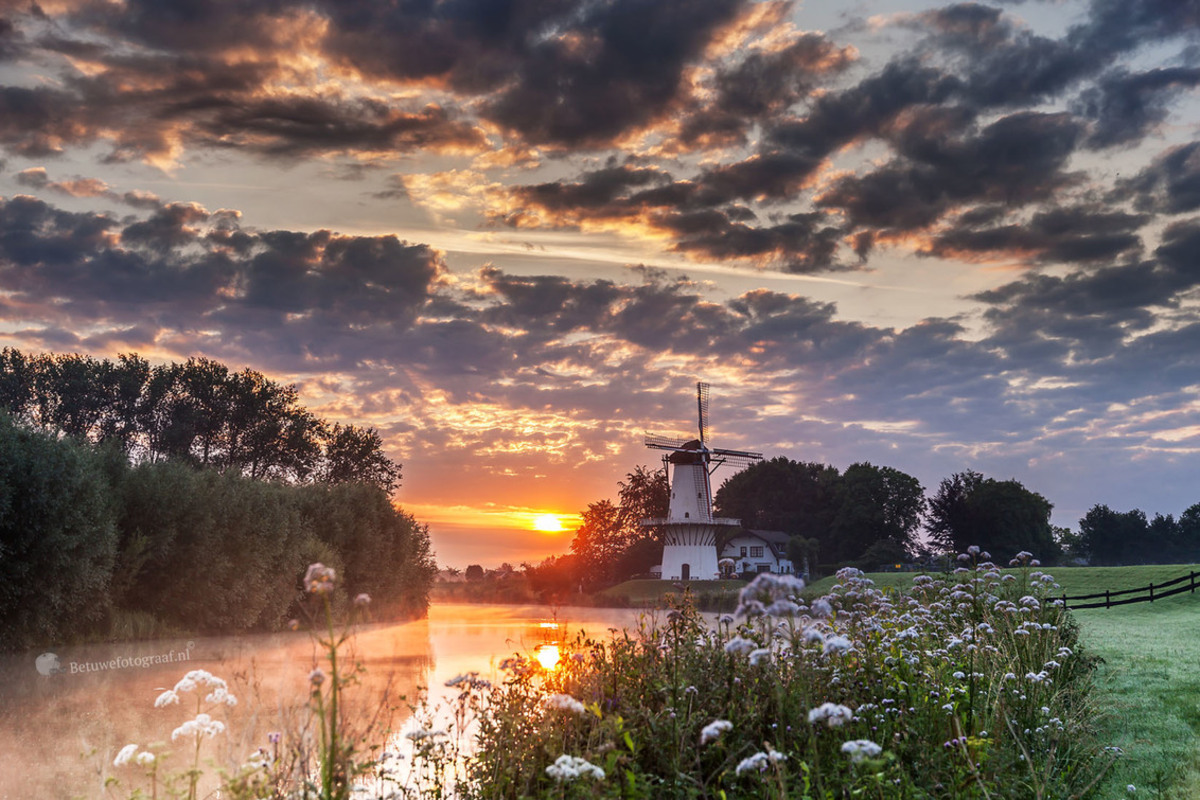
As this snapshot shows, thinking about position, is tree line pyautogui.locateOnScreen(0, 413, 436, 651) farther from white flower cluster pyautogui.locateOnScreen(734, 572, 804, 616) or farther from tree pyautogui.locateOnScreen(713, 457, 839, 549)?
tree pyautogui.locateOnScreen(713, 457, 839, 549)

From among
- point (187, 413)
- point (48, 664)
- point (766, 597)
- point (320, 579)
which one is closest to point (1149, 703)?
point (766, 597)

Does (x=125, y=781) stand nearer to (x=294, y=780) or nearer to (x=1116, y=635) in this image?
(x=294, y=780)

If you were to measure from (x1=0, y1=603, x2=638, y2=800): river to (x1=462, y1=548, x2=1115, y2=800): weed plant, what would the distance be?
39.6 inches

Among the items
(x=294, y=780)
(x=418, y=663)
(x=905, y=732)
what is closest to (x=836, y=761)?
(x=905, y=732)

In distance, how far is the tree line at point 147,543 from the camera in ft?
86.8

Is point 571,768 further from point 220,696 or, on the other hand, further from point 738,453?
point 738,453

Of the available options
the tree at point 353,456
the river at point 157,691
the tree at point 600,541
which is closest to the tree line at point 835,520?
the tree at point 600,541

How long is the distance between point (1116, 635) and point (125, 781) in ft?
72.9

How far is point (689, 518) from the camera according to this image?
234 ft

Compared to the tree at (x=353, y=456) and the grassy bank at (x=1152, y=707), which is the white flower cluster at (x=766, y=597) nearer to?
the grassy bank at (x=1152, y=707)

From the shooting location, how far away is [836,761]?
725cm

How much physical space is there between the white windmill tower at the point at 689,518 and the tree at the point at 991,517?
31.9m

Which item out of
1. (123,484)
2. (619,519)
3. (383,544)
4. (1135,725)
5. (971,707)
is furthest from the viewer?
(619,519)

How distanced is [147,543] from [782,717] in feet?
101
